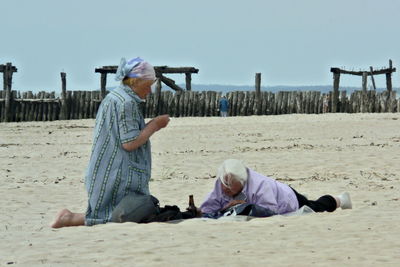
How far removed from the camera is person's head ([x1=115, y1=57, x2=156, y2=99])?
27.0ft

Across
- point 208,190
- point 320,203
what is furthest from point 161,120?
point 208,190

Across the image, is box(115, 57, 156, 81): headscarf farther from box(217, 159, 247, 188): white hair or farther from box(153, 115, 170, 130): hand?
box(217, 159, 247, 188): white hair

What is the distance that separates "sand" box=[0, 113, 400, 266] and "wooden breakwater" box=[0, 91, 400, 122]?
979 cm

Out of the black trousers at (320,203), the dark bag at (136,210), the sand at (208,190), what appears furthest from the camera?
the black trousers at (320,203)

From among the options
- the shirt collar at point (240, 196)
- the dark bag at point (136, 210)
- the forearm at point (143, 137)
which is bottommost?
the dark bag at point (136, 210)

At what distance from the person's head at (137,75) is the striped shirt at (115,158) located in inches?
4.3

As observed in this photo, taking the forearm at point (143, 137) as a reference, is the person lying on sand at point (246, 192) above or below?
below

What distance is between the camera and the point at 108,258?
21.9ft

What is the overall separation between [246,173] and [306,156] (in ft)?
27.2

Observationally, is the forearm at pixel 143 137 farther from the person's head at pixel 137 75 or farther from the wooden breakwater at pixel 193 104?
the wooden breakwater at pixel 193 104

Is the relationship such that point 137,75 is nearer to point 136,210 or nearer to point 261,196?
point 136,210

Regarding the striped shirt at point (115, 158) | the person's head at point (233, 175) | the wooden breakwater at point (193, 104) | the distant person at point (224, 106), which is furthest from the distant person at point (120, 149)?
the wooden breakwater at point (193, 104)

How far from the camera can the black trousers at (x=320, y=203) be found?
8805 mm

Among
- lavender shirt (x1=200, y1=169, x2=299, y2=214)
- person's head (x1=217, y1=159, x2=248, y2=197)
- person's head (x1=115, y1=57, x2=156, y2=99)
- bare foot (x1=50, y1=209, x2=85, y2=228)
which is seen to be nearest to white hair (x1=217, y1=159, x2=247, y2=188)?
person's head (x1=217, y1=159, x2=248, y2=197)
